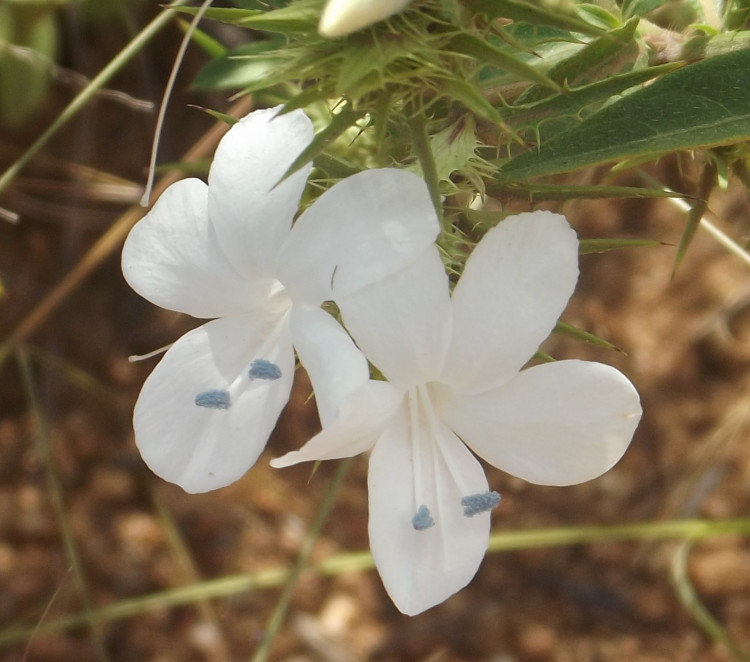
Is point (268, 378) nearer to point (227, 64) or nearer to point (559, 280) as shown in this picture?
point (559, 280)

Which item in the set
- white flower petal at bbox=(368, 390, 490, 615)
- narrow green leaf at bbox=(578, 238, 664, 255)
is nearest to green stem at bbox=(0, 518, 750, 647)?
white flower petal at bbox=(368, 390, 490, 615)

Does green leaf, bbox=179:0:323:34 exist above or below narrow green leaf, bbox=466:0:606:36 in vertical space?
above

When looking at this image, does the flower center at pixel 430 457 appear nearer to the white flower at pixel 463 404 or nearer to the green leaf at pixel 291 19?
the white flower at pixel 463 404

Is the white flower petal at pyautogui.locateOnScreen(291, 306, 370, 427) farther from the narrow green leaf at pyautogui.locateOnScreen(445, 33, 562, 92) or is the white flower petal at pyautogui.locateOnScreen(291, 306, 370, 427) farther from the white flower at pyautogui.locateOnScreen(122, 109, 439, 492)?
the narrow green leaf at pyautogui.locateOnScreen(445, 33, 562, 92)

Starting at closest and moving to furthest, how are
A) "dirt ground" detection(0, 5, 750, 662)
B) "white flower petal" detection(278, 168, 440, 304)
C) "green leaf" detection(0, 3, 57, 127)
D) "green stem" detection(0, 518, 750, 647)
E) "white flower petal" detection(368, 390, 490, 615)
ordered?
"white flower petal" detection(278, 168, 440, 304) < "white flower petal" detection(368, 390, 490, 615) < "green leaf" detection(0, 3, 57, 127) < "green stem" detection(0, 518, 750, 647) < "dirt ground" detection(0, 5, 750, 662)

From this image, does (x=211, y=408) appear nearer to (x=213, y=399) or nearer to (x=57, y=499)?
(x=213, y=399)

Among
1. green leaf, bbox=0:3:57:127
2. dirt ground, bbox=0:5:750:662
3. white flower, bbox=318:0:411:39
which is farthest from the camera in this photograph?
dirt ground, bbox=0:5:750:662

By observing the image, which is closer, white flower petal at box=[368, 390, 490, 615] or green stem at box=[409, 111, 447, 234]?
green stem at box=[409, 111, 447, 234]

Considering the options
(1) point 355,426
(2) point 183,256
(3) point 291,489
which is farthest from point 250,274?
(3) point 291,489
